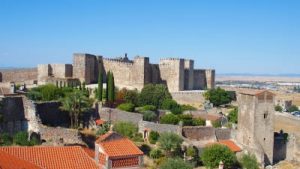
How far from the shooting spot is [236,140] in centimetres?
3045

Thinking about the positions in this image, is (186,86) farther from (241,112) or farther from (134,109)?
(241,112)

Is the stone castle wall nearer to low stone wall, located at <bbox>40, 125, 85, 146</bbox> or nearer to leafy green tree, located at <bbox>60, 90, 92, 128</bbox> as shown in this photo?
leafy green tree, located at <bbox>60, 90, 92, 128</bbox>

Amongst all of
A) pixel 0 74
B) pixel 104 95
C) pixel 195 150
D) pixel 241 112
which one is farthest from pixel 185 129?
pixel 0 74

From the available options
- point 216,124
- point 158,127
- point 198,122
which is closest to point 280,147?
point 216,124

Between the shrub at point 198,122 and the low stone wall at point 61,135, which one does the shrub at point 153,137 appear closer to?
the shrub at point 198,122

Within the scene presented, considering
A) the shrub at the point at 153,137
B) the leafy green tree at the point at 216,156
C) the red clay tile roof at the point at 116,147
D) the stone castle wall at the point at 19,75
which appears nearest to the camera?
the red clay tile roof at the point at 116,147

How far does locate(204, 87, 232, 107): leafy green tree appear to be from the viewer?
4550 cm

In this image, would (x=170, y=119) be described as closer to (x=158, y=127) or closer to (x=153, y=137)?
(x=158, y=127)

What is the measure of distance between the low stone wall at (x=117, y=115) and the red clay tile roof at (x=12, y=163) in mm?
16964

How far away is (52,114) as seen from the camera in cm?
3008

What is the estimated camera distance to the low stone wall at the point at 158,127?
2866cm

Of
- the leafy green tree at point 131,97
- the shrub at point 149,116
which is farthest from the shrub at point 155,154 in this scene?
the leafy green tree at point 131,97

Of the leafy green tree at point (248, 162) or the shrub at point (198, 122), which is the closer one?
the leafy green tree at point (248, 162)

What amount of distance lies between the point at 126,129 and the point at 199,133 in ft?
15.6
